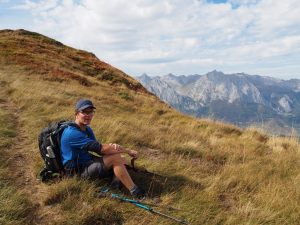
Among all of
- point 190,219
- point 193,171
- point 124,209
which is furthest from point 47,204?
point 193,171

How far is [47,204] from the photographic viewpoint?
5121 millimetres

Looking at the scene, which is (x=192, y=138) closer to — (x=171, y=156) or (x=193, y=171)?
(x=171, y=156)

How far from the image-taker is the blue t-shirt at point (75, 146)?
18.9ft

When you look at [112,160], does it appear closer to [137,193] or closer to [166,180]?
[137,193]

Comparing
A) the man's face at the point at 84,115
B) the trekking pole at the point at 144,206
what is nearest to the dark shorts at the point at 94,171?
the trekking pole at the point at 144,206

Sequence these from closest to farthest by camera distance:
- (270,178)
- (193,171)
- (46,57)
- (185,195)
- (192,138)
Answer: (185,195), (270,178), (193,171), (192,138), (46,57)

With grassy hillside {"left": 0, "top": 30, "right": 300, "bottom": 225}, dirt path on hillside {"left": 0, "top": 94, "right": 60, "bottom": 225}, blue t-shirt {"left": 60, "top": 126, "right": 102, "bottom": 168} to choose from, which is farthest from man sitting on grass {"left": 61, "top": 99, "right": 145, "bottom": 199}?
A: dirt path on hillside {"left": 0, "top": 94, "right": 60, "bottom": 225}

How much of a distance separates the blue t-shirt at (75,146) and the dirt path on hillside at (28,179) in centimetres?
60

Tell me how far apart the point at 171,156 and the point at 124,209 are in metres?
3.10

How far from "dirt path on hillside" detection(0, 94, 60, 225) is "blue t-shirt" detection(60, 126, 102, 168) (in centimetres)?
60

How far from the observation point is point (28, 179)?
606 centimetres

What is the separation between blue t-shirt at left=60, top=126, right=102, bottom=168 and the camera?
5750mm

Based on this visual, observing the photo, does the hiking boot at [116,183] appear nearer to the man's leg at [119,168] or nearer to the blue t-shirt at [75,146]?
the man's leg at [119,168]

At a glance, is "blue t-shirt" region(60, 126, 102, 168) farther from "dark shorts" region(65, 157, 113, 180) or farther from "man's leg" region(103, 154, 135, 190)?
Answer: "man's leg" region(103, 154, 135, 190)
